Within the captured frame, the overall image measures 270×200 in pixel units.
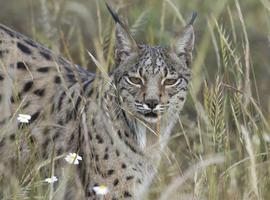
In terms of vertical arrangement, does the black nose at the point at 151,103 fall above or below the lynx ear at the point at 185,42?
below

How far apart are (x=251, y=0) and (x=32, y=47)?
13.6ft

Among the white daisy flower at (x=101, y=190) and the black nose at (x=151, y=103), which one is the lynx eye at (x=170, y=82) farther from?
the white daisy flower at (x=101, y=190)

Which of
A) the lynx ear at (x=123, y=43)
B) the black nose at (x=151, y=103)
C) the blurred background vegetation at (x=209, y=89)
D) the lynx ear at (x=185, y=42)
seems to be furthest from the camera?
the lynx ear at (x=185, y=42)

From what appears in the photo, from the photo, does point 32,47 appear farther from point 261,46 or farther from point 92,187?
point 261,46

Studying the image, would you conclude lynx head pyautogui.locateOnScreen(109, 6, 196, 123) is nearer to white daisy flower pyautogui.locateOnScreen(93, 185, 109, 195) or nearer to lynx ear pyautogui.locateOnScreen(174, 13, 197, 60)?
lynx ear pyautogui.locateOnScreen(174, 13, 197, 60)

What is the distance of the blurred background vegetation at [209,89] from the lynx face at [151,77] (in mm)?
93

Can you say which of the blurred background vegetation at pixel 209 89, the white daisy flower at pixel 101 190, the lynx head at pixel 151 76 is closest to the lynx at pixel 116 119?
the lynx head at pixel 151 76

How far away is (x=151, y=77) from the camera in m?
6.04

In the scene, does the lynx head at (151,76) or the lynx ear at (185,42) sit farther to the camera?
the lynx ear at (185,42)

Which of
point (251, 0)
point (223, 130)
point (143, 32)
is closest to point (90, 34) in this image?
point (143, 32)

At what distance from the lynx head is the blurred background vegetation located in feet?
0.29

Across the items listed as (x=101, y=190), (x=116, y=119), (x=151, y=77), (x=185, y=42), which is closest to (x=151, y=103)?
(x=151, y=77)

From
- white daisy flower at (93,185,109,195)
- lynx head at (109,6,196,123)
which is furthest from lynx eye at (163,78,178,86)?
white daisy flower at (93,185,109,195)

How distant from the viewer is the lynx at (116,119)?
6020 mm
